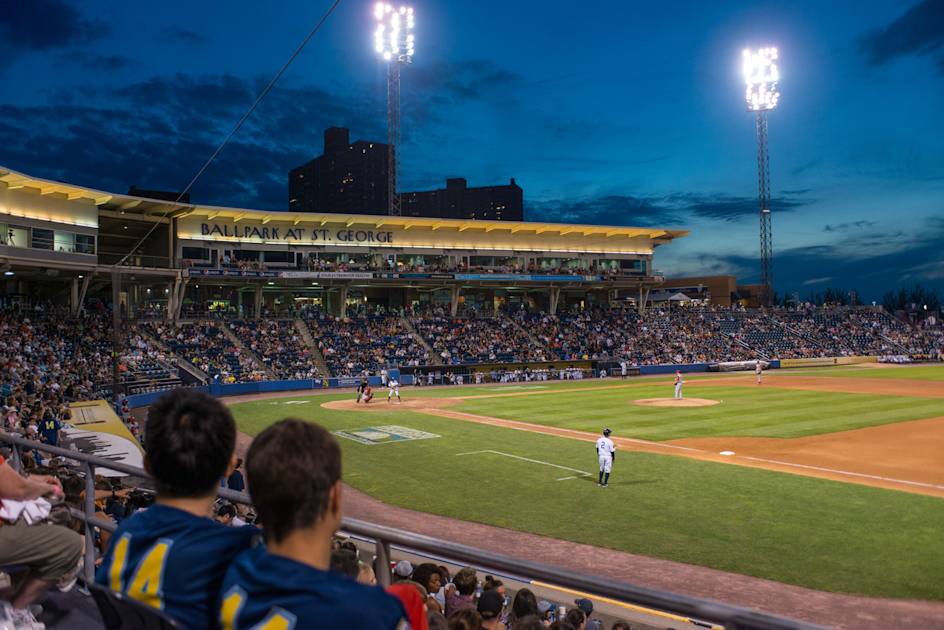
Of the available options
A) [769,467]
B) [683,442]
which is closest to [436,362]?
[683,442]

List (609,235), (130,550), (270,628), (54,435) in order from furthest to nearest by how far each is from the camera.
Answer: (609,235), (54,435), (130,550), (270,628)

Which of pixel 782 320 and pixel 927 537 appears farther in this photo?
pixel 782 320

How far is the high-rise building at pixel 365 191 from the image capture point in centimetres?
13812

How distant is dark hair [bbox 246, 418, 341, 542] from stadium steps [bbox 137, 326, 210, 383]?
142 ft

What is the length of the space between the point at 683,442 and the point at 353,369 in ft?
106

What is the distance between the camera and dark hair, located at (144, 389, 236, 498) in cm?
279

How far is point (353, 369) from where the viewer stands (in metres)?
52.3

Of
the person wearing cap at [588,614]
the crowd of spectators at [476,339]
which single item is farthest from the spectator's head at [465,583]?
the crowd of spectators at [476,339]

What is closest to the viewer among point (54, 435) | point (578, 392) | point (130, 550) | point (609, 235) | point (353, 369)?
point (130, 550)

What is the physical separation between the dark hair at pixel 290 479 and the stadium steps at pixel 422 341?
52.9 m

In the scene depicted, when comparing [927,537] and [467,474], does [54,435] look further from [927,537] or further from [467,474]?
[927,537]

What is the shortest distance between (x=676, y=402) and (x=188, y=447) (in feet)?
117

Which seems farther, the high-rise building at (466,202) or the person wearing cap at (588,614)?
the high-rise building at (466,202)

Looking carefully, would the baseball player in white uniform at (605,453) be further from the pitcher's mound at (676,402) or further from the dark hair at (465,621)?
the pitcher's mound at (676,402)
